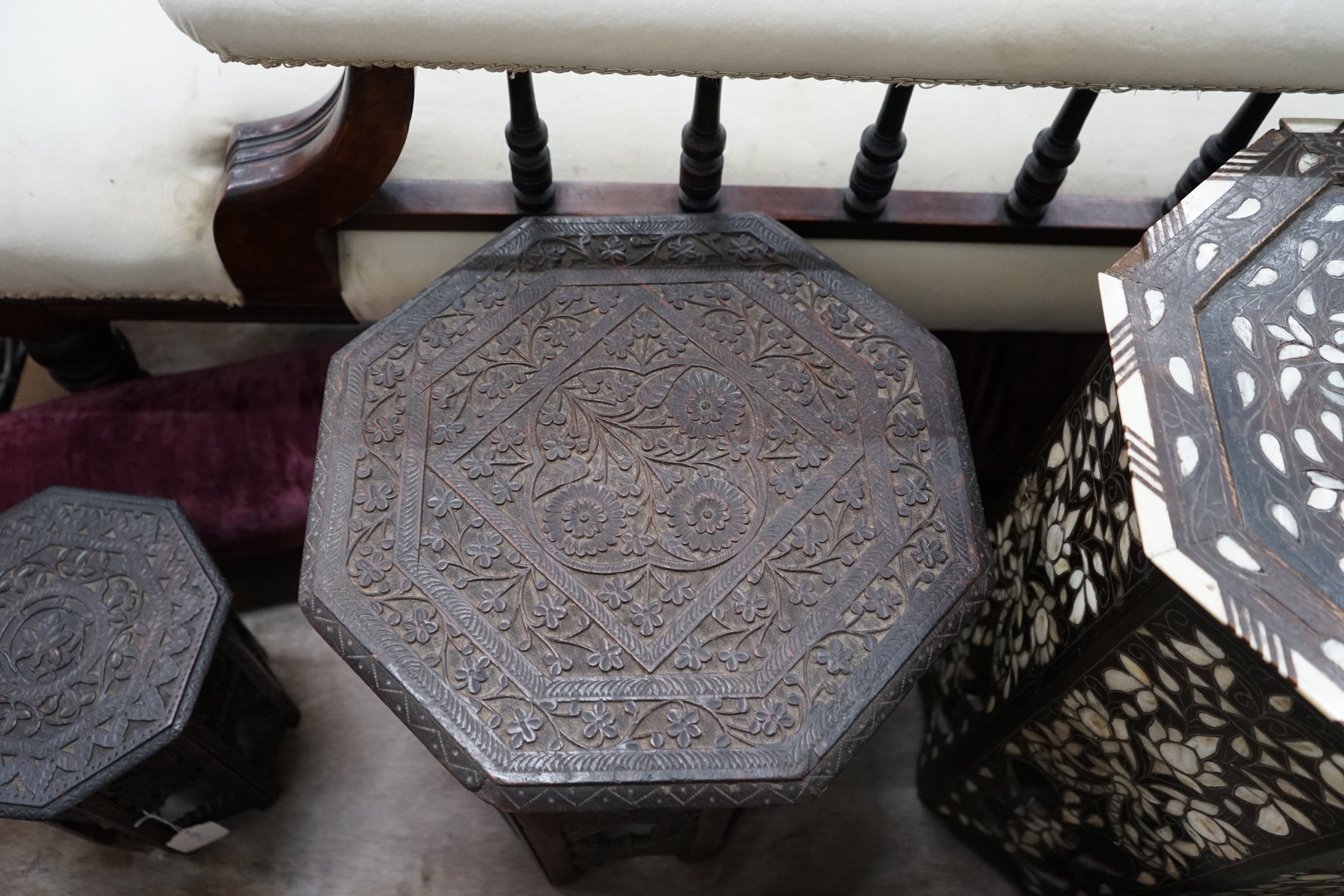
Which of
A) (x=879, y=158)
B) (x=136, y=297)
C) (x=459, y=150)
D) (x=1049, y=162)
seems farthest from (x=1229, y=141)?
(x=136, y=297)

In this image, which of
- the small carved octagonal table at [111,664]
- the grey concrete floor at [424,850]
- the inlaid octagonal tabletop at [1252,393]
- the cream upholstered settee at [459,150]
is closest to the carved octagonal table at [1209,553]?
the inlaid octagonal tabletop at [1252,393]

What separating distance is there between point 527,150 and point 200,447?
65 centimetres

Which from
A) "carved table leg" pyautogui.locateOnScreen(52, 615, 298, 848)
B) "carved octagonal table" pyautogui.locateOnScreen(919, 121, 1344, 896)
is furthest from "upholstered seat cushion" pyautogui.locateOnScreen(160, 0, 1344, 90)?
"carved table leg" pyautogui.locateOnScreen(52, 615, 298, 848)

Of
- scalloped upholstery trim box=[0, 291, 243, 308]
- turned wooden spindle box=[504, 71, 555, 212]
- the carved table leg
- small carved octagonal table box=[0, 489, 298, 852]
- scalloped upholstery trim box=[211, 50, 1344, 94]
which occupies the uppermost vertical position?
scalloped upholstery trim box=[211, 50, 1344, 94]

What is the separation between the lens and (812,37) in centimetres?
84

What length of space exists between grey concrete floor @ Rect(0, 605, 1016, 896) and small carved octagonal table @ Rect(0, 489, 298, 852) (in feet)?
0.50

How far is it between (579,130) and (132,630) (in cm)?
75

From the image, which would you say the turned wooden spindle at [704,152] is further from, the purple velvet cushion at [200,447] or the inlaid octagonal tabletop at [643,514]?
the purple velvet cushion at [200,447]

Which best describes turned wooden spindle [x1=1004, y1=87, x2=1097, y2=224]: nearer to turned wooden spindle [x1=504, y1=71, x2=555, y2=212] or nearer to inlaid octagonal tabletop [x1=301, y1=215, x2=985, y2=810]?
inlaid octagonal tabletop [x1=301, y1=215, x2=985, y2=810]

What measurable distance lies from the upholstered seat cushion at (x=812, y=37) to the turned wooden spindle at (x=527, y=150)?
2.5 inches

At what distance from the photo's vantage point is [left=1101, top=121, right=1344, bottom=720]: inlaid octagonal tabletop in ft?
2.03

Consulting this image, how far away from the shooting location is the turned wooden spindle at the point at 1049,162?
0.95 metres

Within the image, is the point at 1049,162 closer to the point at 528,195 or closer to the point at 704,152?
the point at 704,152

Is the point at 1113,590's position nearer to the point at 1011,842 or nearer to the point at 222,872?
the point at 1011,842
